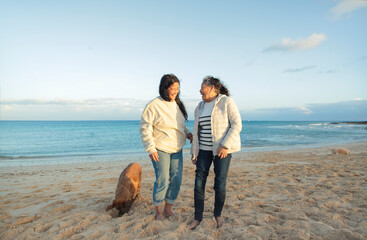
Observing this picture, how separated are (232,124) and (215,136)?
0.25 metres

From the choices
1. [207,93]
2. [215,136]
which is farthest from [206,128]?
[207,93]

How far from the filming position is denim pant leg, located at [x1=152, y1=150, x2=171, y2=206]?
3.13m

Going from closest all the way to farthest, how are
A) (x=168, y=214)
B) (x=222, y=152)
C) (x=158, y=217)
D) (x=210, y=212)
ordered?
(x=222, y=152) → (x=158, y=217) → (x=168, y=214) → (x=210, y=212)

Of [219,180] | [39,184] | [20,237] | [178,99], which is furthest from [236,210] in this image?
[39,184]

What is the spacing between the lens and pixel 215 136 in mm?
2861

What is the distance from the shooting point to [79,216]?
3.41 m

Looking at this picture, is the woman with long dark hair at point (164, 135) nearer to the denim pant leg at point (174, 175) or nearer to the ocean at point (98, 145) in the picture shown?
the denim pant leg at point (174, 175)

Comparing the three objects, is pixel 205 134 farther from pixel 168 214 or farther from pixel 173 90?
pixel 168 214

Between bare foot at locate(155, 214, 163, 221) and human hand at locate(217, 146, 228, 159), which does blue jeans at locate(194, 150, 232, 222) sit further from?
bare foot at locate(155, 214, 163, 221)

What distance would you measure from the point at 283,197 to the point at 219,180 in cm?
189

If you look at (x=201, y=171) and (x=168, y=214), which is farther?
(x=168, y=214)

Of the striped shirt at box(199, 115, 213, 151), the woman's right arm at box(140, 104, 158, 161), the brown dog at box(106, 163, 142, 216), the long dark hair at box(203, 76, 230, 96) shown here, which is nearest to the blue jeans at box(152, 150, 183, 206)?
the woman's right arm at box(140, 104, 158, 161)

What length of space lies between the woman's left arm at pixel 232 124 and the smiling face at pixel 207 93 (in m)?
0.24

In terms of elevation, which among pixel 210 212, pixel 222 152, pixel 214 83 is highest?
pixel 214 83
